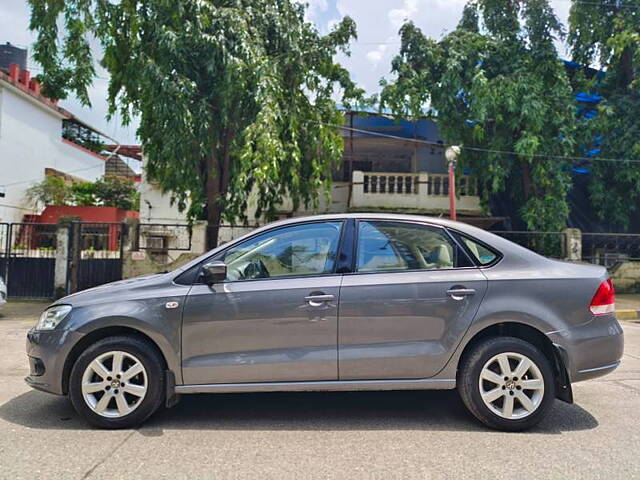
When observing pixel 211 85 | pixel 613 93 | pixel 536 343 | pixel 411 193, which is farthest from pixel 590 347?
pixel 613 93

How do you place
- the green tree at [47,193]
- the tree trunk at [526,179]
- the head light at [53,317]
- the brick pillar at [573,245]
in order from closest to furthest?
the head light at [53,317], the brick pillar at [573,245], the tree trunk at [526,179], the green tree at [47,193]

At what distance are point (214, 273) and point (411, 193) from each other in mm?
12167

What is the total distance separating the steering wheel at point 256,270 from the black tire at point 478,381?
1.71 m

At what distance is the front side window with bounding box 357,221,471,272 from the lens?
368 centimetres

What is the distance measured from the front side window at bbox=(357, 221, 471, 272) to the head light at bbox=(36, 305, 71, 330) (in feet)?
7.57

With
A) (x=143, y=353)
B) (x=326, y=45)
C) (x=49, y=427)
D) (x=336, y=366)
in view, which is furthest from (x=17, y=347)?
(x=326, y=45)

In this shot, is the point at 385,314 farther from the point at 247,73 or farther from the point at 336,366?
the point at 247,73

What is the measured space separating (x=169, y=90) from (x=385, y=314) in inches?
301

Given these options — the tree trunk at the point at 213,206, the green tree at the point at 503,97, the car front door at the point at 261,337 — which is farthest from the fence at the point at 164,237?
the car front door at the point at 261,337

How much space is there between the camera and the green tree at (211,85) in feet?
31.0

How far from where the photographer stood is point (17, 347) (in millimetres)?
6496

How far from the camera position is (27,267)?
35.9 ft

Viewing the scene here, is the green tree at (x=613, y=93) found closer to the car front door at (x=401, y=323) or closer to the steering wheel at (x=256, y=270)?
the car front door at (x=401, y=323)

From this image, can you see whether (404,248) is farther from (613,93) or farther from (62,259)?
(613,93)
